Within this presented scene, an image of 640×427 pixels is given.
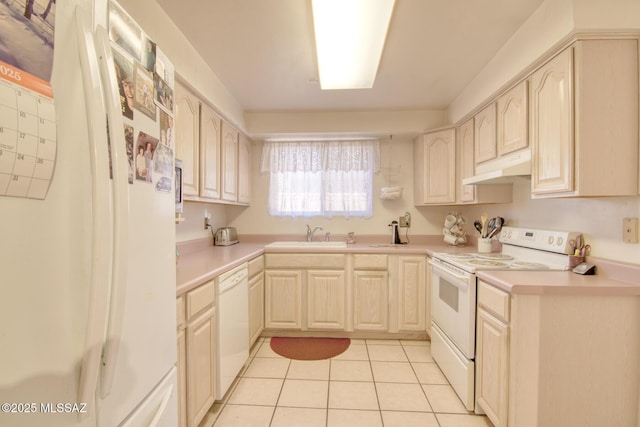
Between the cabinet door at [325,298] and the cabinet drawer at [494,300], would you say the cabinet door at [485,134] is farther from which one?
the cabinet door at [325,298]

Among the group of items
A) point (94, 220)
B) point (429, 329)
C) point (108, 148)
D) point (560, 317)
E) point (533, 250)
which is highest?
point (108, 148)

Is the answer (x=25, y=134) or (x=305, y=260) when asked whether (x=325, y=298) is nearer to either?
(x=305, y=260)

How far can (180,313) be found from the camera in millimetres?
1255

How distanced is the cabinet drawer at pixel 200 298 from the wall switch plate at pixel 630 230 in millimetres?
2181

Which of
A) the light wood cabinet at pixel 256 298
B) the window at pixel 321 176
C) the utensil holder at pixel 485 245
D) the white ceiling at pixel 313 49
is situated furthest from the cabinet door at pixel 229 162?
the utensil holder at pixel 485 245

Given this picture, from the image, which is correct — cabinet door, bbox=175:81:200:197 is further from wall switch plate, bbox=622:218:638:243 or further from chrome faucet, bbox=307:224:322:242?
wall switch plate, bbox=622:218:638:243

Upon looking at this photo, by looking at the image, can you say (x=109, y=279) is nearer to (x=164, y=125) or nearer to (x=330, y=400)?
(x=164, y=125)

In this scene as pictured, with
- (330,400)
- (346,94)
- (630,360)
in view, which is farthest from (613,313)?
(346,94)

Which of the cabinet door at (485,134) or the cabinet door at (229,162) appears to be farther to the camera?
the cabinet door at (229,162)

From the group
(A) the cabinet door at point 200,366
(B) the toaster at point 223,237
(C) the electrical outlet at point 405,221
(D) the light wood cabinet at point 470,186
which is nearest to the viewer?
(A) the cabinet door at point 200,366

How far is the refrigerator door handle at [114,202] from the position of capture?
61 cm

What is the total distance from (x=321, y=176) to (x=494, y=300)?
216 centimetres

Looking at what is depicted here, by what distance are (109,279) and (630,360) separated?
6.94 ft

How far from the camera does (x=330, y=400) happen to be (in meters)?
1.79
